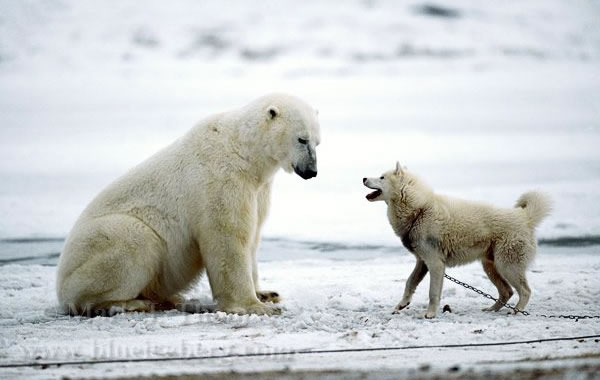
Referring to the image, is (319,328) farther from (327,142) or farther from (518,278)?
(327,142)

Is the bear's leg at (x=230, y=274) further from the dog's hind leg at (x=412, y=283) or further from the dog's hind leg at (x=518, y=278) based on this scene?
the dog's hind leg at (x=518, y=278)

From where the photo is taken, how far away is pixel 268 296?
19.9 ft

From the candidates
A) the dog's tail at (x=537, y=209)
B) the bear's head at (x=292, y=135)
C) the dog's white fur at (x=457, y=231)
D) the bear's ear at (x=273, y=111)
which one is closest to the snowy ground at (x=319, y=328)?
the dog's white fur at (x=457, y=231)

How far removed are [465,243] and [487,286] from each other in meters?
1.07

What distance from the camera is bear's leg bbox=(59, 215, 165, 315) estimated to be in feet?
18.2

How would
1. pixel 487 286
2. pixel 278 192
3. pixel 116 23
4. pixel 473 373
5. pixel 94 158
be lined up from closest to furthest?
1. pixel 473 373
2. pixel 487 286
3. pixel 278 192
4. pixel 94 158
5. pixel 116 23

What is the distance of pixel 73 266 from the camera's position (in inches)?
221

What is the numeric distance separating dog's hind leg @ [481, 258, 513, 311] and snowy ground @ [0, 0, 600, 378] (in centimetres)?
28

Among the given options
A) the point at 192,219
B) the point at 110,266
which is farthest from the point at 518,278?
the point at 110,266

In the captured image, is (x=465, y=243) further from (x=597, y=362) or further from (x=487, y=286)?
(x=597, y=362)

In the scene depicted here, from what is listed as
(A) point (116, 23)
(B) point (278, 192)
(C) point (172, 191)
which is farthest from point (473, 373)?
(A) point (116, 23)

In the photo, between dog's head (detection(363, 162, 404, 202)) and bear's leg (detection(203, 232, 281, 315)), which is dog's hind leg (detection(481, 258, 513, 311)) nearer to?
dog's head (detection(363, 162, 404, 202))

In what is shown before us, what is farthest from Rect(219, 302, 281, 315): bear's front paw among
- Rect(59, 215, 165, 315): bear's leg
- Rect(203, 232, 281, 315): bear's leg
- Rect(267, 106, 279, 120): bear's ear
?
Rect(267, 106, 279, 120): bear's ear

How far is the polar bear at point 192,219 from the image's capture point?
557cm
